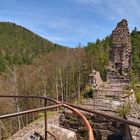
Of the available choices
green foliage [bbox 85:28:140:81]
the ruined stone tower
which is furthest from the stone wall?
green foliage [bbox 85:28:140:81]

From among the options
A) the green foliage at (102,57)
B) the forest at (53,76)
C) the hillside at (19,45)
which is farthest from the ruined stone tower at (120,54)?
the hillside at (19,45)

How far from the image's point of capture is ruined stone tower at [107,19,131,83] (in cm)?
2047

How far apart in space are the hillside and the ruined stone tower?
38.0m

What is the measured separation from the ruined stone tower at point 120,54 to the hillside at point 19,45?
38.0m

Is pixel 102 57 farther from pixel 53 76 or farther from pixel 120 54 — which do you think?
pixel 120 54

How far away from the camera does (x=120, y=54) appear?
20688 mm

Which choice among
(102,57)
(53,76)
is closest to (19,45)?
(102,57)

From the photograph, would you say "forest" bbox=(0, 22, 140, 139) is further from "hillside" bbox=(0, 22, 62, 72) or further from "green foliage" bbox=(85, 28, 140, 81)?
"hillside" bbox=(0, 22, 62, 72)

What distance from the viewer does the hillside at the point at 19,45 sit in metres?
61.9

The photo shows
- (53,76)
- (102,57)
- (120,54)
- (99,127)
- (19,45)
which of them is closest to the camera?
(99,127)

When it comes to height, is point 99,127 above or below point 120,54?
below

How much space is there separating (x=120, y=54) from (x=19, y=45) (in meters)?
55.7

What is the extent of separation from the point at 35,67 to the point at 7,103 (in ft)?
27.9

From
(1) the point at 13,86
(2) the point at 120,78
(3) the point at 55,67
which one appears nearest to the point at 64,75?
(3) the point at 55,67
